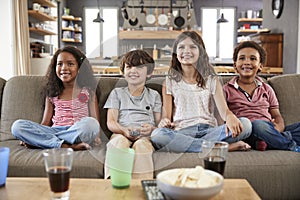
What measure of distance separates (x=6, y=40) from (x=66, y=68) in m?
3.06

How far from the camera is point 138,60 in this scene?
1247 mm

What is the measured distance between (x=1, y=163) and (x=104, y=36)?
521 millimetres

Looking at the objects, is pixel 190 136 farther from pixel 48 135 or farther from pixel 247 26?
pixel 247 26

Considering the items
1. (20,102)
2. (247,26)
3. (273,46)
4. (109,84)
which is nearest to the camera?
(109,84)

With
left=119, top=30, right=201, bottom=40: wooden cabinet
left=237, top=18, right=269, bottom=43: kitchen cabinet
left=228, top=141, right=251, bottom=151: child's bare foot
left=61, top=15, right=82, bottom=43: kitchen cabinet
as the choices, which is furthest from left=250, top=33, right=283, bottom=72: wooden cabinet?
left=119, top=30, right=201, bottom=40: wooden cabinet

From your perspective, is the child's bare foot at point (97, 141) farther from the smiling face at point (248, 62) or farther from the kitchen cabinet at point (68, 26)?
the kitchen cabinet at point (68, 26)

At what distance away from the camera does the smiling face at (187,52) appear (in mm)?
1242

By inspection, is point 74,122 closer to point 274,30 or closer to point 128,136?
point 128,136

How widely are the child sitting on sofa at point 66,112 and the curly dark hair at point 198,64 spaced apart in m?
0.33

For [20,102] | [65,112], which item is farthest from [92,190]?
[20,102]

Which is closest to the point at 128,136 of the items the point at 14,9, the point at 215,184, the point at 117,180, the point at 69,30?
the point at 117,180

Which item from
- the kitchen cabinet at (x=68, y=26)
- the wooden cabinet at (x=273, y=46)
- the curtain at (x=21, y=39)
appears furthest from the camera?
the kitchen cabinet at (x=68, y=26)

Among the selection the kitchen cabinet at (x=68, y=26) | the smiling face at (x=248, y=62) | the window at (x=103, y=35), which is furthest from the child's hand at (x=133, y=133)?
the kitchen cabinet at (x=68, y=26)

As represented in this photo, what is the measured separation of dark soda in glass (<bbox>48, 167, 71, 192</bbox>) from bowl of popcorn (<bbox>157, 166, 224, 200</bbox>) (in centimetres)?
25
